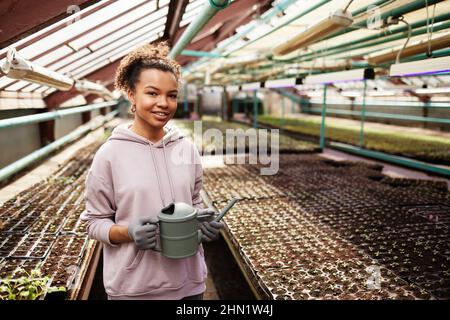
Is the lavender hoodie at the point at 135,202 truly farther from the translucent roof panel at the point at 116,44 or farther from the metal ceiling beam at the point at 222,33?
the metal ceiling beam at the point at 222,33

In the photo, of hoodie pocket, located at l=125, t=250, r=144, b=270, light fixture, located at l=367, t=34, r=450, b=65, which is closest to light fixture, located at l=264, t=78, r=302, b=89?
light fixture, located at l=367, t=34, r=450, b=65

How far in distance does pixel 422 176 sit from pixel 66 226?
543 cm

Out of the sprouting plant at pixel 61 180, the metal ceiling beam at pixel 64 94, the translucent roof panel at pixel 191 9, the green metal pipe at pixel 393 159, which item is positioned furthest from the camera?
the metal ceiling beam at pixel 64 94

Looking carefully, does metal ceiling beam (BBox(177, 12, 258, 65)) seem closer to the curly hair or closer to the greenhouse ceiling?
the greenhouse ceiling

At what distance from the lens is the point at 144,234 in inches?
47.4

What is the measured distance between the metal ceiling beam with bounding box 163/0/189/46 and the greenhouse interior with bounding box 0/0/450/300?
0.20ft

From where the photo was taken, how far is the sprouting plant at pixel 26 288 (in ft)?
5.93

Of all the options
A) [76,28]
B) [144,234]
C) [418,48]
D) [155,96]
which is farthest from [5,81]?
[418,48]

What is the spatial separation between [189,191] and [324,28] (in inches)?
90.1

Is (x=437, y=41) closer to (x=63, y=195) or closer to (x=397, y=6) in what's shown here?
(x=397, y=6)

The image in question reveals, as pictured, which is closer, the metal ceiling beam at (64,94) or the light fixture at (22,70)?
the light fixture at (22,70)

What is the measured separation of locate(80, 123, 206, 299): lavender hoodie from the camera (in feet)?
4.42

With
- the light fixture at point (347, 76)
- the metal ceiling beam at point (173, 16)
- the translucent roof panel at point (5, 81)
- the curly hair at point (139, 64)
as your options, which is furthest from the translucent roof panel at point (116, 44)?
the curly hair at point (139, 64)

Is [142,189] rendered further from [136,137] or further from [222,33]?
[222,33]
